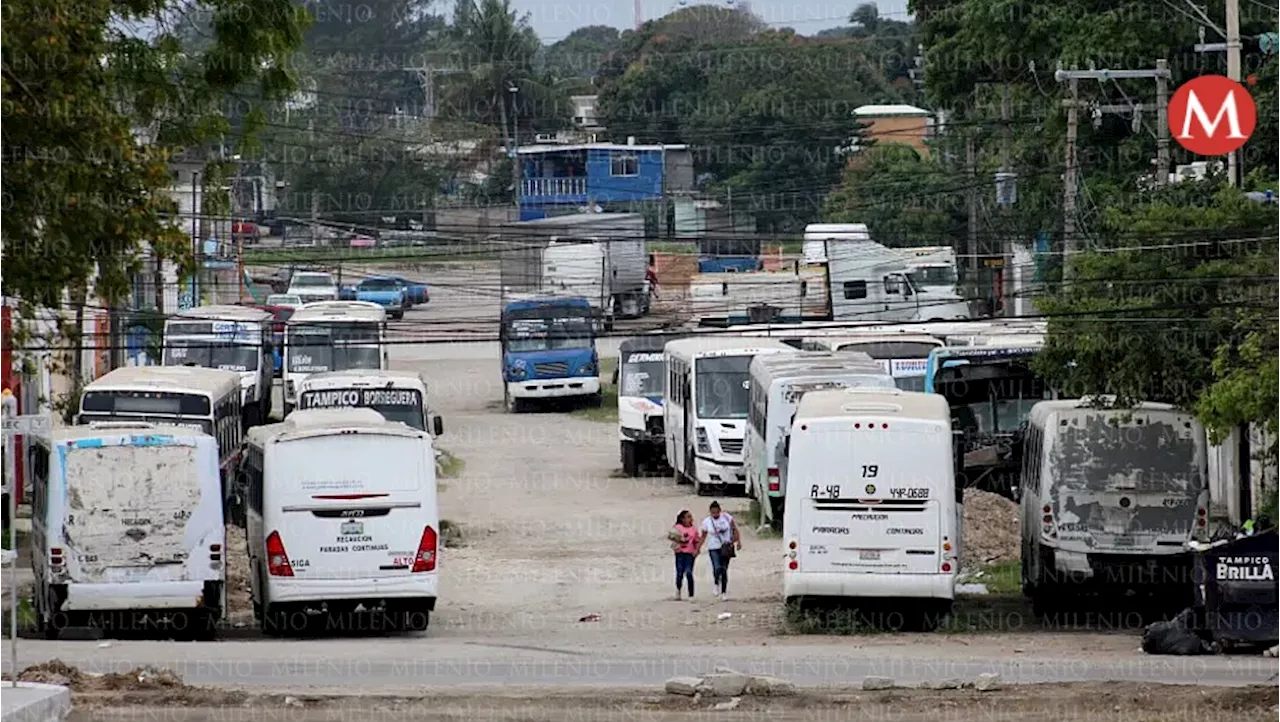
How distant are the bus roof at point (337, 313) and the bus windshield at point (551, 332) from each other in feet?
12.3

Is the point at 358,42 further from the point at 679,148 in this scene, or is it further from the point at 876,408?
the point at 876,408

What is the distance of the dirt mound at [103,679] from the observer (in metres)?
17.9

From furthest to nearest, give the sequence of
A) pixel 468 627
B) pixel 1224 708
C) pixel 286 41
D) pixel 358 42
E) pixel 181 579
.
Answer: pixel 358 42 < pixel 468 627 < pixel 181 579 < pixel 1224 708 < pixel 286 41

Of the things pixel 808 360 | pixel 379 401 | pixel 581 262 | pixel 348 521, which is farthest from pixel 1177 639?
pixel 581 262

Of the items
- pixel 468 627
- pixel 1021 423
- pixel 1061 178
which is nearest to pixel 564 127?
pixel 1061 178

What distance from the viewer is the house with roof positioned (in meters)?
89.5

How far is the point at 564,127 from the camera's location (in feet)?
320

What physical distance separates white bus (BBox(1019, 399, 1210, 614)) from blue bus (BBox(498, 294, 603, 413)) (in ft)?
99.7

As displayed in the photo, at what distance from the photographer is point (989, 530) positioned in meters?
34.2

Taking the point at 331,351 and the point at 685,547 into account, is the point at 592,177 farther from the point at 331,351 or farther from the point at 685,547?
the point at 685,547

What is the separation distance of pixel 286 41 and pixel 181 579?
10103 mm

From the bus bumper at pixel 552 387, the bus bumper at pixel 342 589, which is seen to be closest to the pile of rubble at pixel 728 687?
the bus bumper at pixel 342 589

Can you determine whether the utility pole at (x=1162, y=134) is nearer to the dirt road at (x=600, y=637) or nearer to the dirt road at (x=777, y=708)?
the dirt road at (x=600, y=637)

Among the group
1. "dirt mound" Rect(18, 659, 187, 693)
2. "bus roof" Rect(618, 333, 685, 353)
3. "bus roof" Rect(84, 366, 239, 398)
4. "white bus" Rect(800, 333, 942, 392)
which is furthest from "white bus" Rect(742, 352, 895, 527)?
"dirt mound" Rect(18, 659, 187, 693)
